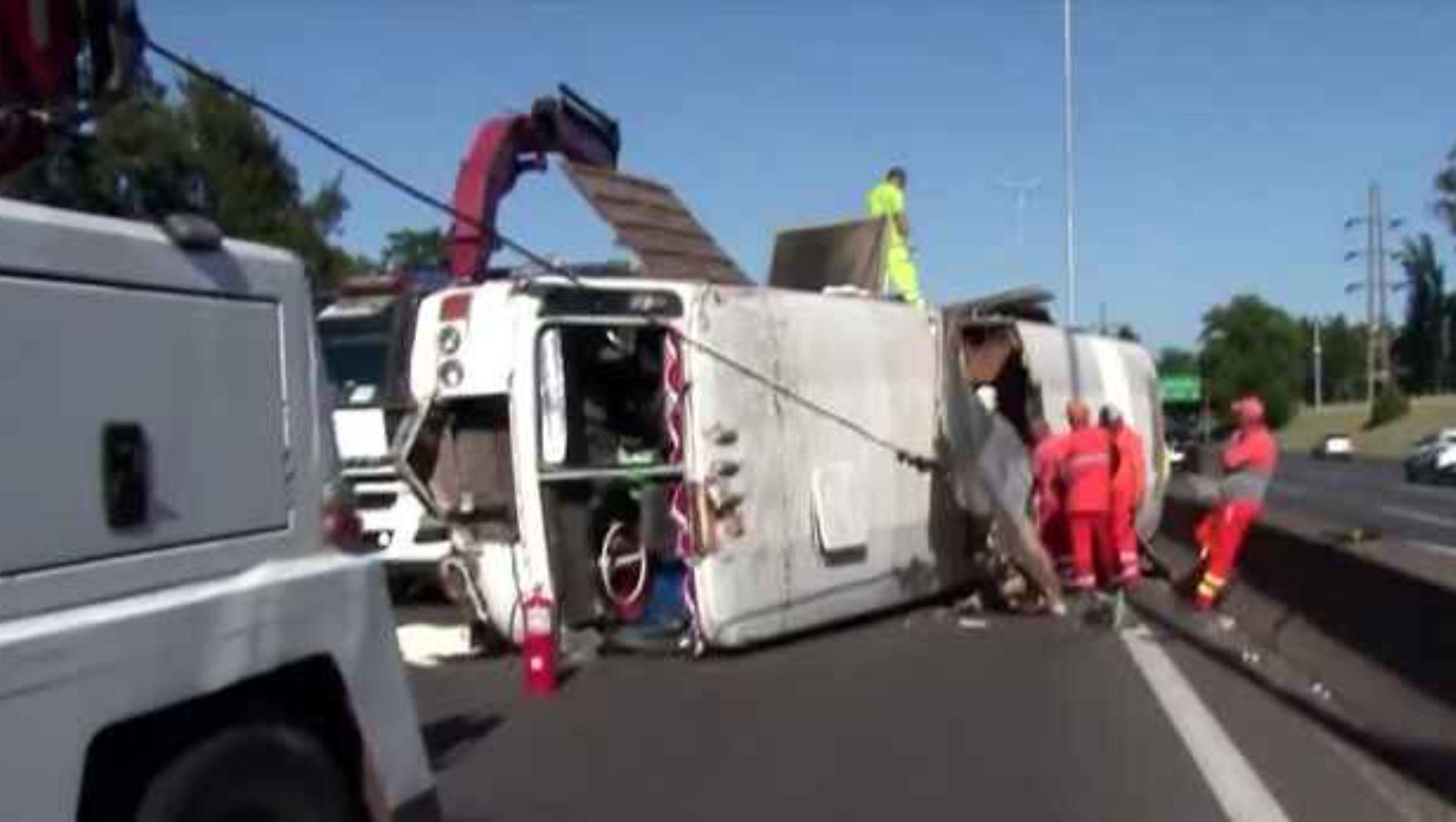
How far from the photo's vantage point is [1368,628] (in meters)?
11.7

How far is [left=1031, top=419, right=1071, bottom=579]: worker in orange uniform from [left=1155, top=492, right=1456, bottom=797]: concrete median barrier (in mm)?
1548

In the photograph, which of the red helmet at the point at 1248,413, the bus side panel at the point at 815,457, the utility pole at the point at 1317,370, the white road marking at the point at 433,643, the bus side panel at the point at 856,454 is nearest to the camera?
the bus side panel at the point at 815,457

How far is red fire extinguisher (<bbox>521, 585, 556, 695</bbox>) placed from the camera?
37.8ft

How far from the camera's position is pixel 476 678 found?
12.1 meters

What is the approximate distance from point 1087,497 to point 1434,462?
146ft

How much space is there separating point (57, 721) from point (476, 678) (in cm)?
815

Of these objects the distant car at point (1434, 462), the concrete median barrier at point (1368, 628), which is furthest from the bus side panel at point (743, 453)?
the distant car at point (1434, 462)

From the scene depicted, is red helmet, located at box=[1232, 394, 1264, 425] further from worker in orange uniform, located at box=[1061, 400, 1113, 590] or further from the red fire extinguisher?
the red fire extinguisher

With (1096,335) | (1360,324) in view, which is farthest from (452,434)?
(1360,324)

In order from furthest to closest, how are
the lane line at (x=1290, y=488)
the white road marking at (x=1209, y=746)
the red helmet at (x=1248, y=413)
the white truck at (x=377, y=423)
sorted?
1. the lane line at (x=1290, y=488)
2. the red helmet at (x=1248, y=413)
3. the white truck at (x=377, y=423)
4. the white road marking at (x=1209, y=746)

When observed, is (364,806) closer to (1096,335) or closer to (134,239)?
(134,239)

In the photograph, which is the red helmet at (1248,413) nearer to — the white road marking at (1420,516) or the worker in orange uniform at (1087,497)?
the worker in orange uniform at (1087,497)

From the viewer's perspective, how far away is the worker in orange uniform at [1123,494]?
16.4 meters

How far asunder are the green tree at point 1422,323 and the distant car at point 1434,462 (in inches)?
3888
